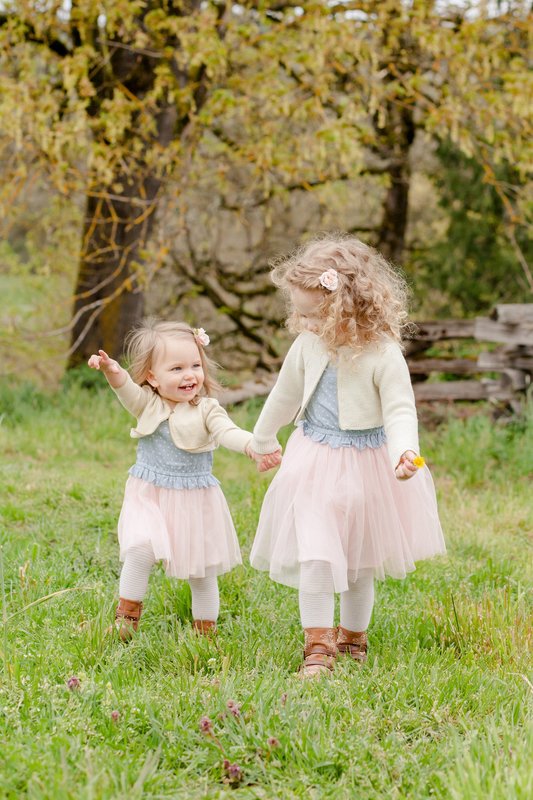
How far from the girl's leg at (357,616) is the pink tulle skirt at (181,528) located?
509 millimetres

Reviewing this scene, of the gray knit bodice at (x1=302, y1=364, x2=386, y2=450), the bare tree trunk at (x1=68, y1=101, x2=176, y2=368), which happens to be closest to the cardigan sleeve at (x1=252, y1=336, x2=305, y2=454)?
the gray knit bodice at (x1=302, y1=364, x2=386, y2=450)

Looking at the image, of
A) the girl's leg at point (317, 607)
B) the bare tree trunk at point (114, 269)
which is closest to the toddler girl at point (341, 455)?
the girl's leg at point (317, 607)

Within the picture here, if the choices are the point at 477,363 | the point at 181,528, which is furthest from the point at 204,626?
the point at 477,363

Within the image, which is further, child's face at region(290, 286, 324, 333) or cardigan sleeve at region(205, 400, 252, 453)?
cardigan sleeve at region(205, 400, 252, 453)

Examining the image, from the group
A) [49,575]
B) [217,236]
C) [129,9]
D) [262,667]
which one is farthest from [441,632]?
[217,236]

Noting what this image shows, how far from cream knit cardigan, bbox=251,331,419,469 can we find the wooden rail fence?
14.3ft

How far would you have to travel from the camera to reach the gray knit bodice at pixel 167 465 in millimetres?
3912

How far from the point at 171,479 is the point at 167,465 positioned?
6cm

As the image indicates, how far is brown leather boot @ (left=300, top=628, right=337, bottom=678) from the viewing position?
3.41m

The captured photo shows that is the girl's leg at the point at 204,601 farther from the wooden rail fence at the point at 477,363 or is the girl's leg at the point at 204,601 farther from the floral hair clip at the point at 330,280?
the wooden rail fence at the point at 477,363

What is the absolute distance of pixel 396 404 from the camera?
3.52 m

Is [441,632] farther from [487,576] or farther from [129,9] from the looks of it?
[129,9]

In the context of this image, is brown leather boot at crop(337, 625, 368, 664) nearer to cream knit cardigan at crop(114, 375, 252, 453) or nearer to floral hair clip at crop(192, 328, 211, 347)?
cream knit cardigan at crop(114, 375, 252, 453)

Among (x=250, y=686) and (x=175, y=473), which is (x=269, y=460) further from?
(x=250, y=686)
